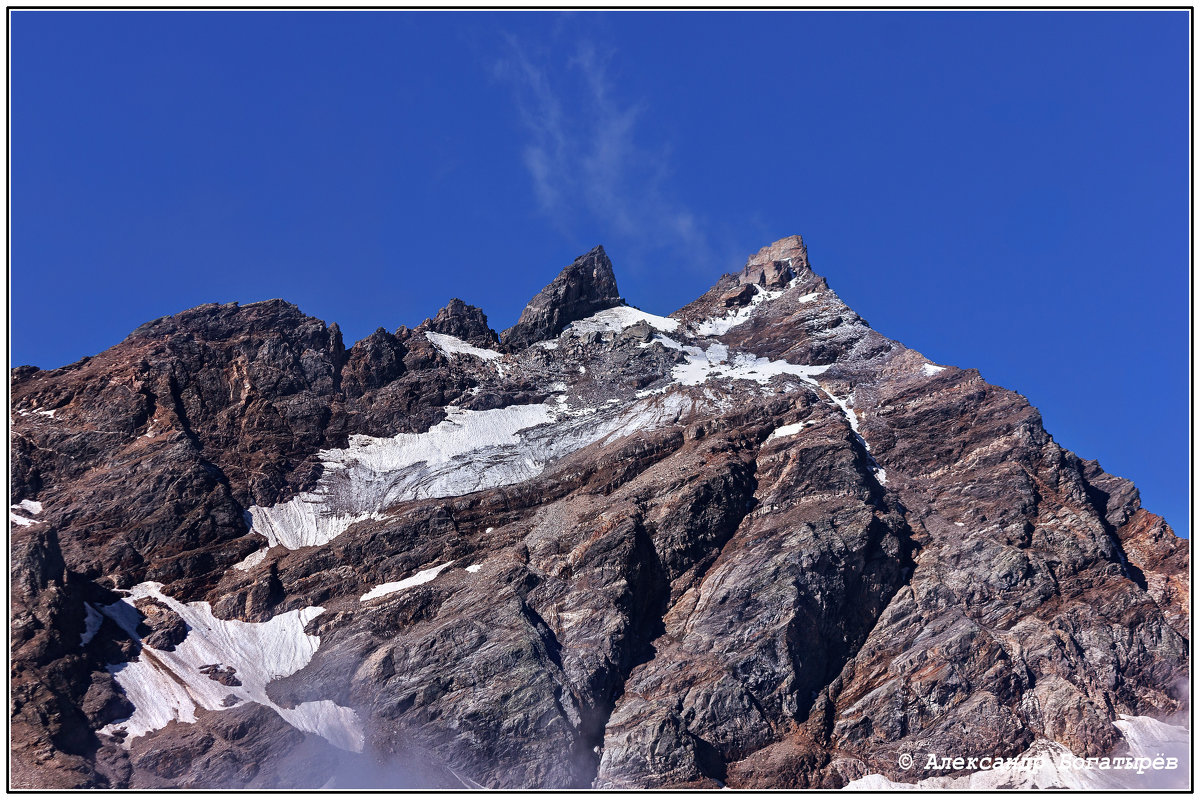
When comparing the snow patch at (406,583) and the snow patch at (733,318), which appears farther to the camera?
the snow patch at (733,318)

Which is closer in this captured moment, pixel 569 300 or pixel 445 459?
pixel 445 459

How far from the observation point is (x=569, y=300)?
17588 cm

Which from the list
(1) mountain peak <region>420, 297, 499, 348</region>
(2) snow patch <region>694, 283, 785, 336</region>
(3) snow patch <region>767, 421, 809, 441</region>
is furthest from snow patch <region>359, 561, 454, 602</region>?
(2) snow patch <region>694, 283, 785, 336</region>

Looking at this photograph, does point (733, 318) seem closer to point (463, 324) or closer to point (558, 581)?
point (463, 324)

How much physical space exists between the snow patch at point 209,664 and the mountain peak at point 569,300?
74.2 m

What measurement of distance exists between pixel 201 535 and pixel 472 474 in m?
32.6

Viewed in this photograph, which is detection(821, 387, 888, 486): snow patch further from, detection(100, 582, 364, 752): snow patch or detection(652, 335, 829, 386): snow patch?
detection(100, 582, 364, 752): snow patch

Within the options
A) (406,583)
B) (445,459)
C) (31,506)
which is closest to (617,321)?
(445,459)

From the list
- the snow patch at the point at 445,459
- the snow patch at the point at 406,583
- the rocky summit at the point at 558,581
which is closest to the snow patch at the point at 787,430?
the rocky summit at the point at 558,581

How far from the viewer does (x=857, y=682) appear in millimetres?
95625

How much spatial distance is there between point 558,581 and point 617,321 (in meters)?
80.3

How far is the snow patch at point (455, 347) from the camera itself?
511 feet

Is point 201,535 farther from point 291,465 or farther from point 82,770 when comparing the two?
point 82,770

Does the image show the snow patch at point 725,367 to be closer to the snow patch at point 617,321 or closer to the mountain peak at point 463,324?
the snow patch at point 617,321
